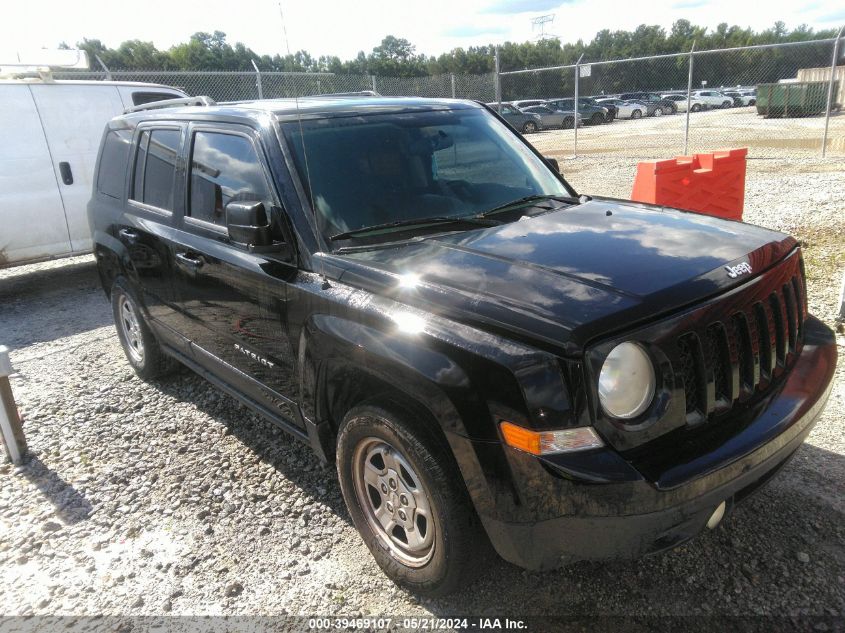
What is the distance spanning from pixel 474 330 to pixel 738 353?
98 cm

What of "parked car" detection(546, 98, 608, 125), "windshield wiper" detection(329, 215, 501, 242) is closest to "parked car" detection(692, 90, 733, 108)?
"parked car" detection(546, 98, 608, 125)

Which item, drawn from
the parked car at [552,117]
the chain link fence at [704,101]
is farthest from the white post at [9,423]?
the parked car at [552,117]

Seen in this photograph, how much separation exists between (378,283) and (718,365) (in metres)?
1.27

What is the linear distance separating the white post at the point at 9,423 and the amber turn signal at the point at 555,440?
10.6 feet

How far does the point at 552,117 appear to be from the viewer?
107ft

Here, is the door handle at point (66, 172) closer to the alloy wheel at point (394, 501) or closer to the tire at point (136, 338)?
the tire at point (136, 338)

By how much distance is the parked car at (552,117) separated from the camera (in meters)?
32.1

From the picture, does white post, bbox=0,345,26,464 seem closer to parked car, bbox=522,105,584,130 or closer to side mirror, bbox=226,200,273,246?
side mirror, bbox=226,200,273,246

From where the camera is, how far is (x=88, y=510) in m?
3.40

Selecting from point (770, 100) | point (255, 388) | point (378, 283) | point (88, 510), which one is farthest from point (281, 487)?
point (770, 100)

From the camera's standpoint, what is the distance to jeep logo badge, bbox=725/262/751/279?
7.85ft

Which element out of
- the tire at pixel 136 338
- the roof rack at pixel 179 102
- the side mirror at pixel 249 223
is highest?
the roof rack at pixel 179 102

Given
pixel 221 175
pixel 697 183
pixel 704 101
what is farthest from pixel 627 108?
pixel 221 175

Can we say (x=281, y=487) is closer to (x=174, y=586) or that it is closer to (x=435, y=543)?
(x=174, y=586)
